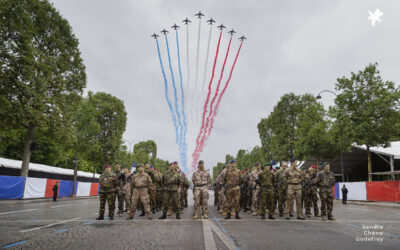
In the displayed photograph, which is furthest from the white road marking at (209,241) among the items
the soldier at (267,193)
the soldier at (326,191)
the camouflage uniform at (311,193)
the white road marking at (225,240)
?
the camouflage uniform at (311,193)

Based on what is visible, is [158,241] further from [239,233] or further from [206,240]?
[239,233]

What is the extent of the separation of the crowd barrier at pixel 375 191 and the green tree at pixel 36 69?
25.6m

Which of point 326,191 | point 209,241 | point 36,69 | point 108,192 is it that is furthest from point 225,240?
point 36,69

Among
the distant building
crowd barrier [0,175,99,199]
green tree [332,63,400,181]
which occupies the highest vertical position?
green tree [332,63,400,181]

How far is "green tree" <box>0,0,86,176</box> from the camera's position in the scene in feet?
53.6

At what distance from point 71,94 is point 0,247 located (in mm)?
19430

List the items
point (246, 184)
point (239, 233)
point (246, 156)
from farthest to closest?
point (246, 156) → point (246, 184) → point (239, 233)

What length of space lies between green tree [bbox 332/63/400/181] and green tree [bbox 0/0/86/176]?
913 inches

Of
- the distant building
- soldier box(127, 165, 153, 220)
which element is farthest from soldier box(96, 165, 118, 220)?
the distant building

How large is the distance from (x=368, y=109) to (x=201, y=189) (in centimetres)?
1848

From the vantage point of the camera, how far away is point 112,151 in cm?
3441

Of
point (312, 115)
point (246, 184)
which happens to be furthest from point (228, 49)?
point (312, 115)

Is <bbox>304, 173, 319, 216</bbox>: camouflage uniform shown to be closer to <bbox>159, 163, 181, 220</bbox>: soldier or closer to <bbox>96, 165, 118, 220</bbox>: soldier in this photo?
<bbox>159, 163, 181, 220</bbox>: soldier

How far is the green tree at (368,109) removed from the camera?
68.8 ft
